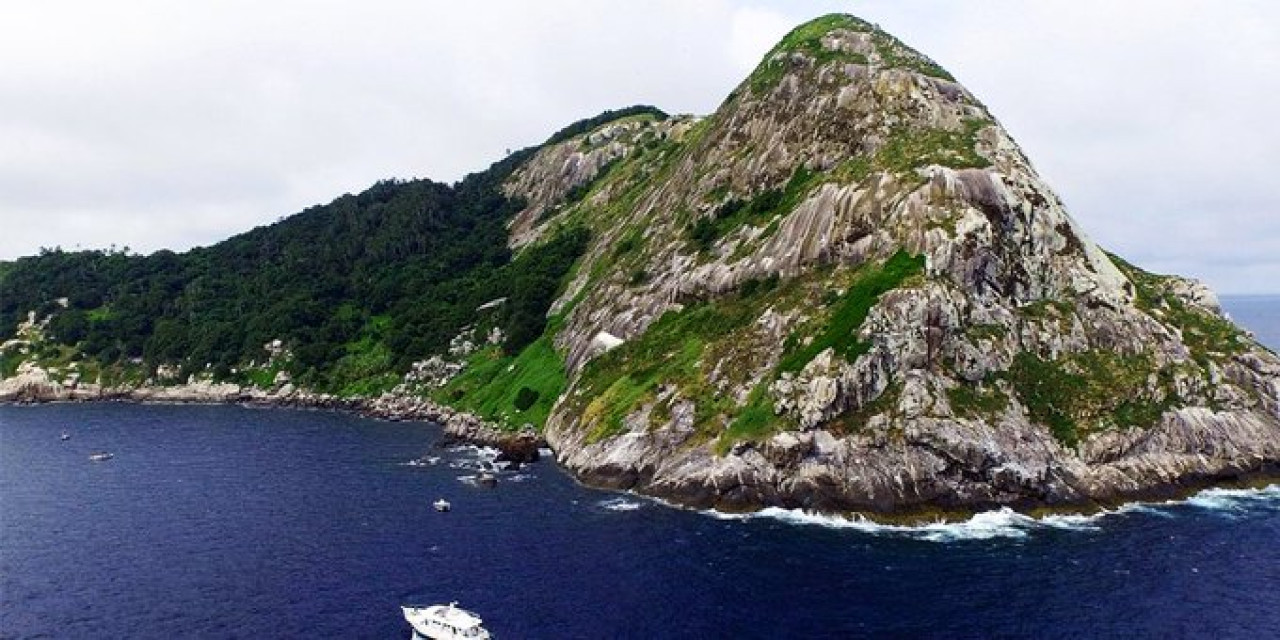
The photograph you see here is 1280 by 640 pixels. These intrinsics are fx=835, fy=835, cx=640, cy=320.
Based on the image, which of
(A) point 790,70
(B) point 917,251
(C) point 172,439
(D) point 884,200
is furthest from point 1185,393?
(C) point 172,439

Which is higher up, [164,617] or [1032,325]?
[1032,325]

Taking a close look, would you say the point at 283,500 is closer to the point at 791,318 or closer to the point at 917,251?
the point at 791,318

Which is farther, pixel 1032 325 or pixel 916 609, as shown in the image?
pixel 1032 325

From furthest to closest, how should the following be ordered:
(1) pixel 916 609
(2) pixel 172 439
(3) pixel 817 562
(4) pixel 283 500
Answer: (2) pixel 172 439, (4) pixel 283 500, (3) pixel 817 562, (1) pixel 916 609

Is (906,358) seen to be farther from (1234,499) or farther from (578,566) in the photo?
(578,566)

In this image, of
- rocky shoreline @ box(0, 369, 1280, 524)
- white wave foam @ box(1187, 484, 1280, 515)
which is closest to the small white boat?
rocky shoreline @ box(0, 369, 1280, 524)

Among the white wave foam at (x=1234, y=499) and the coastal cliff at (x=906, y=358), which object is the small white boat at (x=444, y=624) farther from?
the white wave foam at (x=1234, y=499)

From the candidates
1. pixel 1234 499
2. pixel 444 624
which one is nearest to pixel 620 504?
pixel 444 624
